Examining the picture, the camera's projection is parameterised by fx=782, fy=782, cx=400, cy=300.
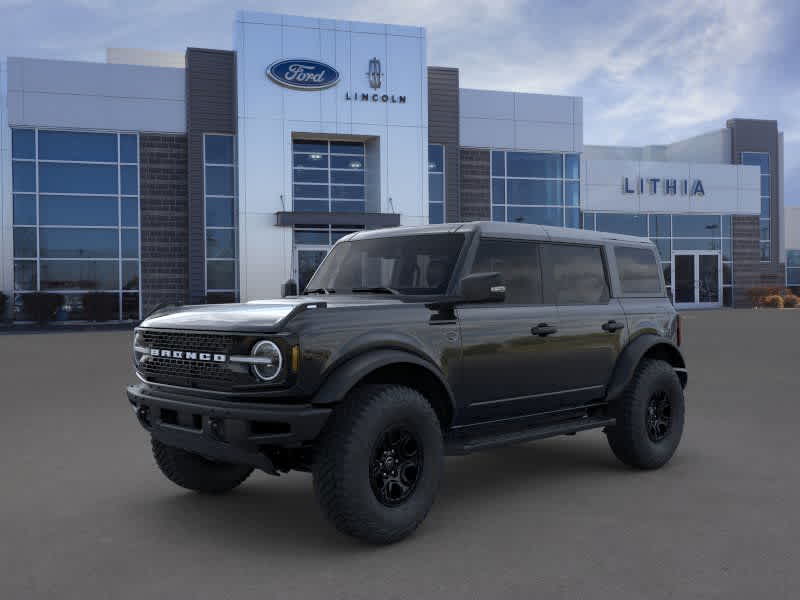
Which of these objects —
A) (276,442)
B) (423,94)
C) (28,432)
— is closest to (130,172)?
(423,94)

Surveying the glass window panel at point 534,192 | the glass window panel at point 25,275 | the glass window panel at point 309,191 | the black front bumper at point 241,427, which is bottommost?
the black front bumper at point 241,427

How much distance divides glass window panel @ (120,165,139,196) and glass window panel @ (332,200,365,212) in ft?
24.1

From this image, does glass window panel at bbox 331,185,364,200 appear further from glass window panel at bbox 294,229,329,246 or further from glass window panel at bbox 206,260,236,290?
glass window panel at bbox 206,260,236,290

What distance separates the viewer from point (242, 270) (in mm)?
28312

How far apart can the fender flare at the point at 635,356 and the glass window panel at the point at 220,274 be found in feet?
79.4

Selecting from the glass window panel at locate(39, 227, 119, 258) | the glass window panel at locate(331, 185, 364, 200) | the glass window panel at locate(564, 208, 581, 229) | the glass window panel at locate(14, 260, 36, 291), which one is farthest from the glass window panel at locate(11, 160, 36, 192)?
the glass window panel at locate(564, 208, 581, 229)

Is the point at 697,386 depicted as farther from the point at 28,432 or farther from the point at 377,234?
the point at 28,432

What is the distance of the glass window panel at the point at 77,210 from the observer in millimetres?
27984

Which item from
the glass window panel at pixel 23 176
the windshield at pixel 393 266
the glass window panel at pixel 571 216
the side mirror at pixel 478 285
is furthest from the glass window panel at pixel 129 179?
the side mirror at pixel 478 285

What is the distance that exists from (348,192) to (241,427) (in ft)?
86.6

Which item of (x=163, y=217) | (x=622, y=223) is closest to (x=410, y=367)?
(x=163, y=217)

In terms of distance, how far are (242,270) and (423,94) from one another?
9.63 meters

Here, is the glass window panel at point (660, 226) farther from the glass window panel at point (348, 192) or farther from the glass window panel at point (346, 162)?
the glass window panel at point (346, 162)

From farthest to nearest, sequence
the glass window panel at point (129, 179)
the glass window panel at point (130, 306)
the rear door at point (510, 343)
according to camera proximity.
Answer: the glass window panel at point (130, 306) → the glass window panel at point (129, 179) → the rear door at point (510, 343)
